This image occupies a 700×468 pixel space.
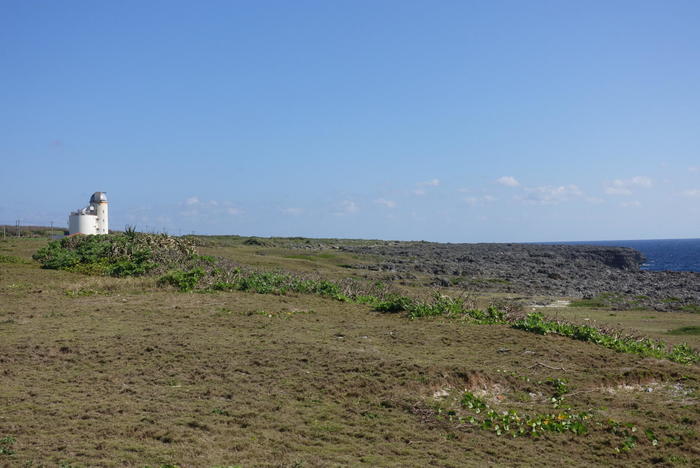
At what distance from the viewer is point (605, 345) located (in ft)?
39.9

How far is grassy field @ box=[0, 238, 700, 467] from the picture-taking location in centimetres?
680

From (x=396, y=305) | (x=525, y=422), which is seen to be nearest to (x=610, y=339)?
(x=396, y=305)

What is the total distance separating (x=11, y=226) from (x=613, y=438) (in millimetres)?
59088

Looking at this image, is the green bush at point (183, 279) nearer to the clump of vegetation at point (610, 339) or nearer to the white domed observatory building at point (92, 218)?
the clump of vegetation at point (610, 339)

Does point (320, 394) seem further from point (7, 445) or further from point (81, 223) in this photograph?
point (81, 223)

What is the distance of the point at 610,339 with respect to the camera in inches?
493

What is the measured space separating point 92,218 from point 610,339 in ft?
97.8

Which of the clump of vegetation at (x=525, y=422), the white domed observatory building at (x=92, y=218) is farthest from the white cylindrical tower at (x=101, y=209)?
the clump of vegetation at (x=525, y=422)

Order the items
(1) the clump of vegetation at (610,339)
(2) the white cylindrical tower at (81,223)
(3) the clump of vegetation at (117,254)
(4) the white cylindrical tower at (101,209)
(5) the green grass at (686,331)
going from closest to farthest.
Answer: (1) the clump of vegetation at (610,339)
(5) the green grass at (686,331)
(3) the clump of vegetation at (117,254)
(2) the white cylindrical tower at (81,223)
(4) the white cylindrical tower at (101,209)

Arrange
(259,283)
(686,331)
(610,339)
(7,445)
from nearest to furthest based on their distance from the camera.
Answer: (7,445) < (610,339) < (259,283) < (686,331)

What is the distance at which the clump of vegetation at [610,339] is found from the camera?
12.0 m

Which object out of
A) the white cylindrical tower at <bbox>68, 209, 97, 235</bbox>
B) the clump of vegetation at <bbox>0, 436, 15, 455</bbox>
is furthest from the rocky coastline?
the clump of vegetation at <bbox>0, 436, 15, 455</bbox>

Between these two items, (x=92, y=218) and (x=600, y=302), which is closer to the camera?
(x=600, y=302)

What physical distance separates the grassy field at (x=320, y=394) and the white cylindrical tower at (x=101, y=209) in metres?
22.6
